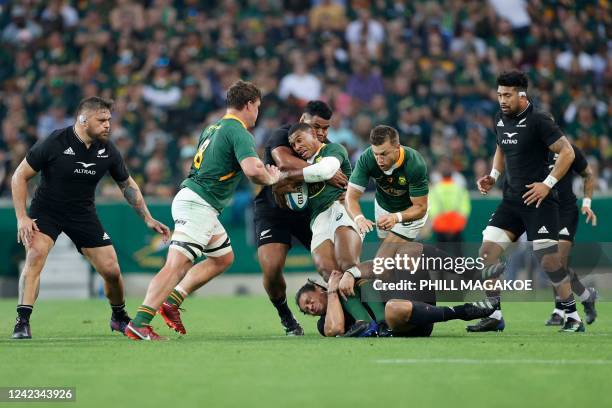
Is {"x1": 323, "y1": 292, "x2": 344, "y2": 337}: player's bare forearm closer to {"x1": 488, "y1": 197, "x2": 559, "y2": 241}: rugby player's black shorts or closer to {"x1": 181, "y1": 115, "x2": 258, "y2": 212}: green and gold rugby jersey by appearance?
{"x1": 181, "y1": 115, "x2": 258, "y2": 212}: green and gold rugby jersey

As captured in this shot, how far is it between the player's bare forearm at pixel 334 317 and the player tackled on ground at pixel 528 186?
1516 mm

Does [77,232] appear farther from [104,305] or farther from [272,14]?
[272,14]

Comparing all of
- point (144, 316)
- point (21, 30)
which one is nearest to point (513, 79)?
point (144, 316)

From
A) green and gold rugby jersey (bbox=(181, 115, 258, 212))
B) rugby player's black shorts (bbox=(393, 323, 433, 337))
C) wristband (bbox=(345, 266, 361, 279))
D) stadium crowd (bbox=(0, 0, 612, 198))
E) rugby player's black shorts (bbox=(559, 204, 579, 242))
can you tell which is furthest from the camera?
stadium crowd (bbox=(0, 0, 612, 198))

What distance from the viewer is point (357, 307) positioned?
1120 cm

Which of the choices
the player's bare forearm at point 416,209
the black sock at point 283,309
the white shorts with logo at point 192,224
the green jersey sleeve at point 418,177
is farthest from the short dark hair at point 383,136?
the black sock at point 283,309

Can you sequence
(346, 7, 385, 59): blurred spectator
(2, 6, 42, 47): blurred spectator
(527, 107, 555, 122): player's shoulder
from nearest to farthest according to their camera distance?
(527, 107, 555, 122): player's shoulder, (346, 7, 385, 59): blurred spectator, (2, 6, 42, 47): blurred spectator

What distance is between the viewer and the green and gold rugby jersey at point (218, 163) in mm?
10797

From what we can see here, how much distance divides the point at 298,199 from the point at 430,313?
6.39 feet

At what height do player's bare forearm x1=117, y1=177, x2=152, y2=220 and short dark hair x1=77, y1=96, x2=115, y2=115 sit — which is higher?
short dark hair x1=77, y1=96, x2=115, y2=115

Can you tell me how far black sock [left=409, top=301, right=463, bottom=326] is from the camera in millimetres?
10625

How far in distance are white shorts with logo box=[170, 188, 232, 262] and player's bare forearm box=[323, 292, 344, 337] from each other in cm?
129

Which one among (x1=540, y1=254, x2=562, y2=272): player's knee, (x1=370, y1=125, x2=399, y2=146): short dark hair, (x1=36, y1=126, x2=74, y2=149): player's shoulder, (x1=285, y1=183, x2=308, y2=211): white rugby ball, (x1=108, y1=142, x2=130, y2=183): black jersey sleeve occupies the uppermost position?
(x1=36, y1=126, x2=74, y2=149): player's shoulder

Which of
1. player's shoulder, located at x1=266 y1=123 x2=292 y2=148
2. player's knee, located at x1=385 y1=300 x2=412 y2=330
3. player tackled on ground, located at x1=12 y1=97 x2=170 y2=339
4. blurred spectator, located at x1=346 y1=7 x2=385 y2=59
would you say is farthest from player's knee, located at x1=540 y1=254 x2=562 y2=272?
blurred spectator, located at x1=346 y1=7 x2=385 y2=59
